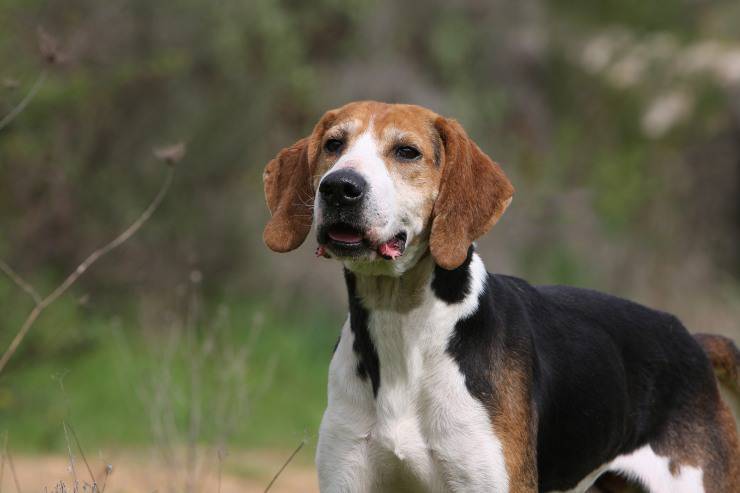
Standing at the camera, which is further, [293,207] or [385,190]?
[293,207]

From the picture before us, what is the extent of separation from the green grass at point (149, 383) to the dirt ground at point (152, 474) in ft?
0.93

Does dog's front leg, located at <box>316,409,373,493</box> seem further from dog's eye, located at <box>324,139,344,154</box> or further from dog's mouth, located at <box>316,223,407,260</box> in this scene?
dog's eye, located at <box>324,139,344,154</box>

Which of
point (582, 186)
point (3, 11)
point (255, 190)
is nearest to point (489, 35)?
point (582, 186)

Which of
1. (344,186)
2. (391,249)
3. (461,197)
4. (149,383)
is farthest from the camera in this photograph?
(149,383)

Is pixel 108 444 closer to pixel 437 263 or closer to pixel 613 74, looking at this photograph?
pixel 437 263

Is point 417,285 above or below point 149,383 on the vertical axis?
above

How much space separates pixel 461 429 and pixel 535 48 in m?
15.1

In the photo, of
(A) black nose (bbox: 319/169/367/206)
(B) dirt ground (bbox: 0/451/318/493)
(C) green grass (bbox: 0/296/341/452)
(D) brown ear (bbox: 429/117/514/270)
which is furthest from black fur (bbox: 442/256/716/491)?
(C) green grass (bbox: 0/296/341/452)

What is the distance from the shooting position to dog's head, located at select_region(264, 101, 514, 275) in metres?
4.49

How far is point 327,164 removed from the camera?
4.87 metres

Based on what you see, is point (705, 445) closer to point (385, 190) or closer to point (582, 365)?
point (582, 365)

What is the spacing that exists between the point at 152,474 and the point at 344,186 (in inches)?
163

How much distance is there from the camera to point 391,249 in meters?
4.56

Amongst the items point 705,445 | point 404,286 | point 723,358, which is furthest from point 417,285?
point 723,358
